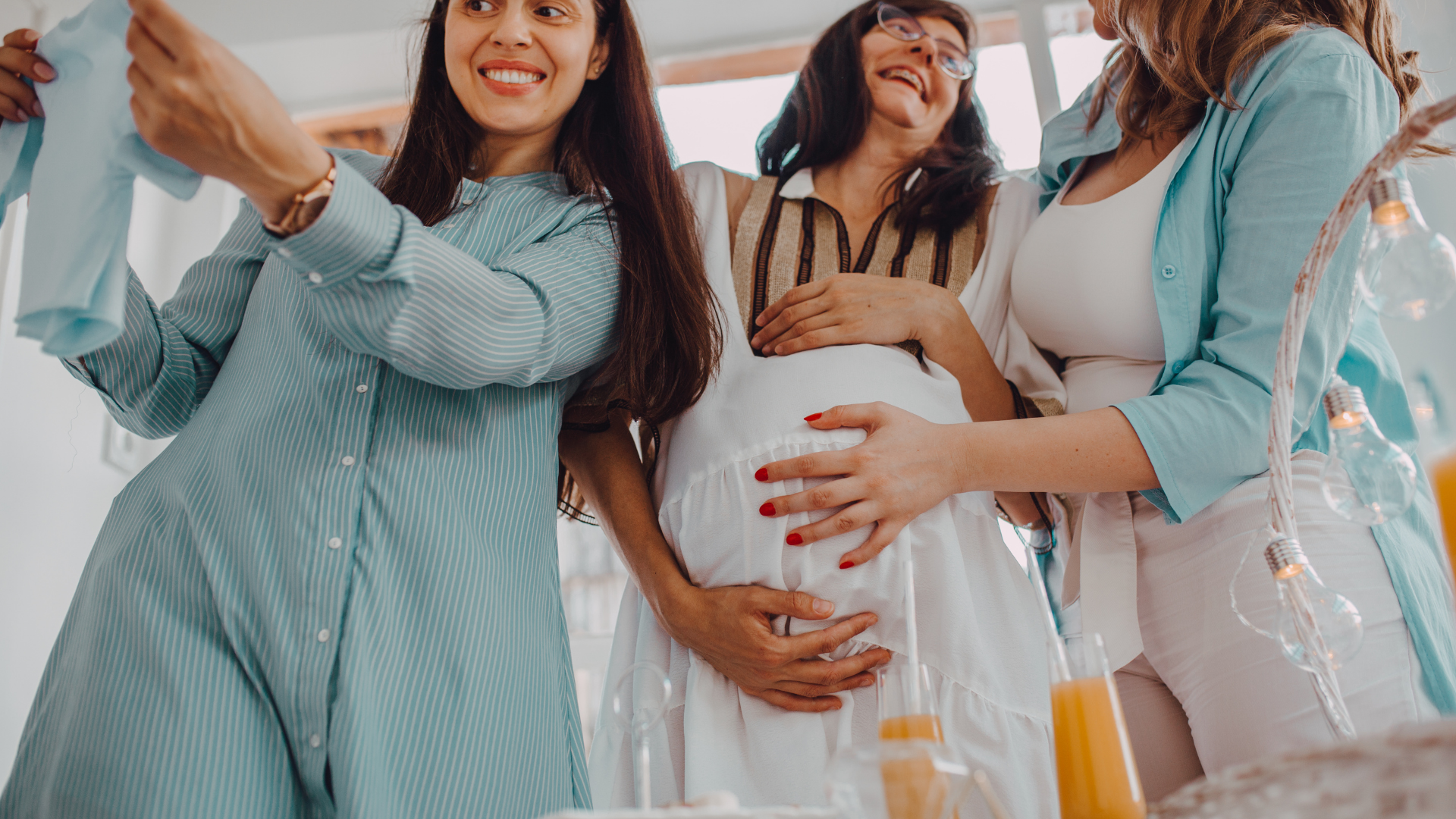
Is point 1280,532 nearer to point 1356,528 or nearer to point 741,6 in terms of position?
point 1356,528

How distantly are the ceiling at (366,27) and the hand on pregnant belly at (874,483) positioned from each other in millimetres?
2142

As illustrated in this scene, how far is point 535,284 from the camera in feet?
3.38

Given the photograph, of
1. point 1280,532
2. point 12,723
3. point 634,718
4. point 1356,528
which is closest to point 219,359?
point 634,718

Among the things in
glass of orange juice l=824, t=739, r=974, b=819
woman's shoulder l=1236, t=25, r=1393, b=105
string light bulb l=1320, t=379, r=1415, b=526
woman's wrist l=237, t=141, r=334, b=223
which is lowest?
glass of orange juice l=824, t=739, r=974, b=819

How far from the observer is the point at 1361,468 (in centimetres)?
77

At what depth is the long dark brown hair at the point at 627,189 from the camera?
46.0 inches

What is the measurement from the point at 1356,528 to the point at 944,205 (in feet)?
2.14

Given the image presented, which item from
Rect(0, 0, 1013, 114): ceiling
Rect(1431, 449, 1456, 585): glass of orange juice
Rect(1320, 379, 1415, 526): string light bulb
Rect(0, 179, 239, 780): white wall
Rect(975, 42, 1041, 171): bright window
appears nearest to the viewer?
Rect(1431, 449, 1456, 585): glass of orange juice

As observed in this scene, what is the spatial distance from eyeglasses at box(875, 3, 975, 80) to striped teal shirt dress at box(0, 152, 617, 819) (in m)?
0.73

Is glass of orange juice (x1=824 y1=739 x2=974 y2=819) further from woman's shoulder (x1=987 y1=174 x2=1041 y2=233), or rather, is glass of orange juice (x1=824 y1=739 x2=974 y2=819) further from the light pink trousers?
woman's shoulder (x1=987 y1=174 x2=1041 y2=233)

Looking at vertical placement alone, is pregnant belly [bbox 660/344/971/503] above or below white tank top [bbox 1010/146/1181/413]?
below

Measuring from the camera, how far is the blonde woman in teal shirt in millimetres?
1075

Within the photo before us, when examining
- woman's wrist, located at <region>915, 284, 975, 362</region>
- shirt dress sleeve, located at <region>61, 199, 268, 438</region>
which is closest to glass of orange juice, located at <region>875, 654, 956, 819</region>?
woman's wrist, located at <region>915, 284, 975, 362</region>

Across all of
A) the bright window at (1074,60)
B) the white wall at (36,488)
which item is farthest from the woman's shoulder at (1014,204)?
the white wall at (36,488)
